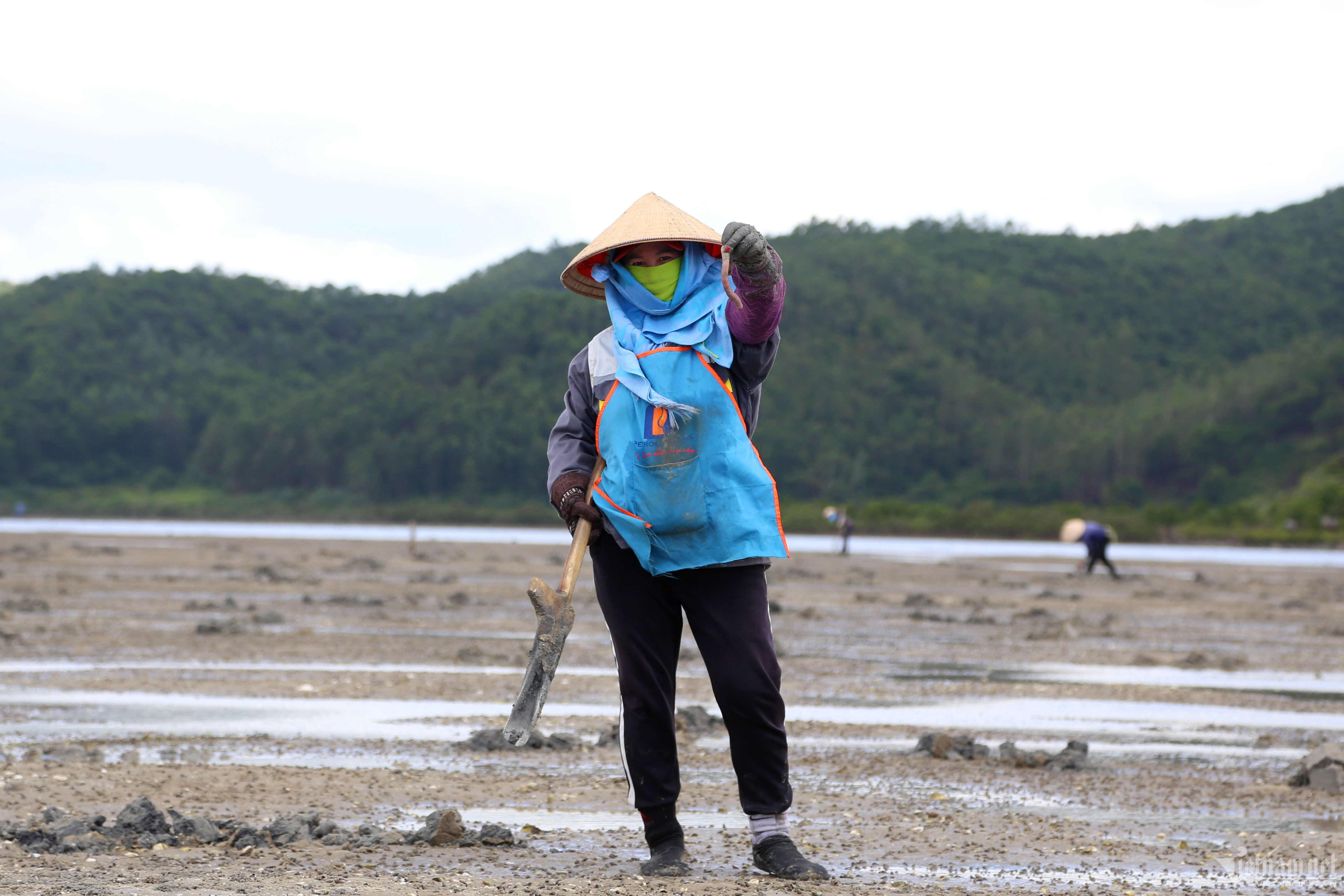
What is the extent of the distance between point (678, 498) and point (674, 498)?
1 cm

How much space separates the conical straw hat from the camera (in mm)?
4562

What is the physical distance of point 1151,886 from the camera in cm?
451

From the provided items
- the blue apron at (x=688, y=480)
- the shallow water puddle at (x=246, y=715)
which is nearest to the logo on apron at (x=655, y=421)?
the blue apron at (x=688, y=480)

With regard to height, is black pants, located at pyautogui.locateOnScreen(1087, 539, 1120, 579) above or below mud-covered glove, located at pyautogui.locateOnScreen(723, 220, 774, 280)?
below

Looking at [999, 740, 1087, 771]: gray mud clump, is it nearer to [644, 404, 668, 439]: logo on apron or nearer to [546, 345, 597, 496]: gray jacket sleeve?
[546, 345, 597, 496]: gray jacket sleeve

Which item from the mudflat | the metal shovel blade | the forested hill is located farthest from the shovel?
the forested hill

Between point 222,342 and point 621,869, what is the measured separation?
15277cm

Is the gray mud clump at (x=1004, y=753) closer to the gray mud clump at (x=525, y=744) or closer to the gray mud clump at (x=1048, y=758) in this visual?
the gray mud clump at (x=1048, y=758)

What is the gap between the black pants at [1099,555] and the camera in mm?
29219

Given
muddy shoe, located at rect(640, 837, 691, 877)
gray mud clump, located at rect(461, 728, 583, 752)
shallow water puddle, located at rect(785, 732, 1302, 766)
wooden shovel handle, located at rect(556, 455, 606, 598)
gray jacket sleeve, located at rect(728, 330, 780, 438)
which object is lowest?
shallow water puddle, located at rect(785, 732, 1302, 766)

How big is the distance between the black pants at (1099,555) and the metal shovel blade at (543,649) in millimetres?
25849

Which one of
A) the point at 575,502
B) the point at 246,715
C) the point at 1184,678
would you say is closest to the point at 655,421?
the point at 575,502

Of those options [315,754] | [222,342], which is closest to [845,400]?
[222,342]

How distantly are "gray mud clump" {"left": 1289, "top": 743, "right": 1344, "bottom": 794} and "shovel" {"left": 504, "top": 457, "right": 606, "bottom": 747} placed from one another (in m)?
3.89
